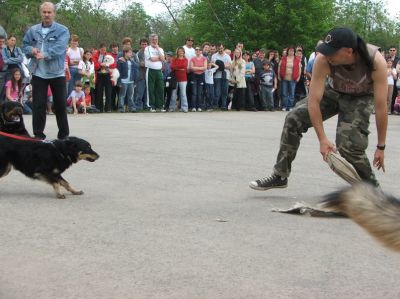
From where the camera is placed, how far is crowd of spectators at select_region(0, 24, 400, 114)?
17.5 meters

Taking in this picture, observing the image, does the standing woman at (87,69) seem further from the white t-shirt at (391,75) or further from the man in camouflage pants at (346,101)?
the man in camouflage pants at (346,101)

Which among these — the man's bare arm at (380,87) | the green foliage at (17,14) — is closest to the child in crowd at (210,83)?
the man's bare arm at (380,87)

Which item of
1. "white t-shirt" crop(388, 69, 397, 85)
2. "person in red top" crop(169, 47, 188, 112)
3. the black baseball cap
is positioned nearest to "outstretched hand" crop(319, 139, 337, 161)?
the black baseball cap

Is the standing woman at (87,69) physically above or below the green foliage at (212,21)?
below

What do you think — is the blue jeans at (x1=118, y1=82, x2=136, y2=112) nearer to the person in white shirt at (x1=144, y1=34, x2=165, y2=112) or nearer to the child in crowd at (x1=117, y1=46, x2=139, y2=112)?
the child in crowd at (x1=117, y1=46, x2=139, y2=112)

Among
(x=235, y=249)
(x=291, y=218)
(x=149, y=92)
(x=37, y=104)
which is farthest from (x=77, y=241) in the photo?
(x=149, y=92)

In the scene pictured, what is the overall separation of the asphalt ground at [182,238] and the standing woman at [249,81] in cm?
1212

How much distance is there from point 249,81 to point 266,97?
0.93 m

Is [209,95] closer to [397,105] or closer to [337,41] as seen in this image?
[397,105]

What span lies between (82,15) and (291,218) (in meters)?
32.8

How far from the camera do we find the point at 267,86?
21734 mm

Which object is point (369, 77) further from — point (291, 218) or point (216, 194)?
point (216, 194)

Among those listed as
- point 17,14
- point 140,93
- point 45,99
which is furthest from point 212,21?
point 45,99

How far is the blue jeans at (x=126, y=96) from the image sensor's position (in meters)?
18.9
